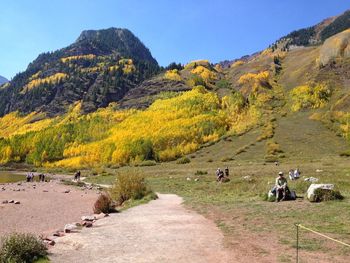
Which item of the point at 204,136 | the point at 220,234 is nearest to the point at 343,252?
the point at 220,234

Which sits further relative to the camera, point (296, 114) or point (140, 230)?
point (296, 114)

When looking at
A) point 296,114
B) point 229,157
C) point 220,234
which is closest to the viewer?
point 220,234

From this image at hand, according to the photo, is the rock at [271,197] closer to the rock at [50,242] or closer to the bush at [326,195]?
the bush at [326,195]

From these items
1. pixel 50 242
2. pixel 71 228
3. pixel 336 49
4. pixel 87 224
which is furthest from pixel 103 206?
pixel 336 49

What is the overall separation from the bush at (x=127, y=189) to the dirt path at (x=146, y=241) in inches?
402

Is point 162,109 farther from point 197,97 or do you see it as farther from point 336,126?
point 336,126

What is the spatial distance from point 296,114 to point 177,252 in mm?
119513

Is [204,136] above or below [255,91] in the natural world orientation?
below

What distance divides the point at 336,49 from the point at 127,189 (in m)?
148

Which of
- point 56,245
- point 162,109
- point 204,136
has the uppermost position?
point 162,109

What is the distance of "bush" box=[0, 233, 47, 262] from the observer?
44.7ft

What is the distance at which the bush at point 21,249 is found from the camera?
1363 cm

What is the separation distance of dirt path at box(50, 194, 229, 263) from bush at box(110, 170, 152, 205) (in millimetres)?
10207

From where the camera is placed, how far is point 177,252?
1478 cm
